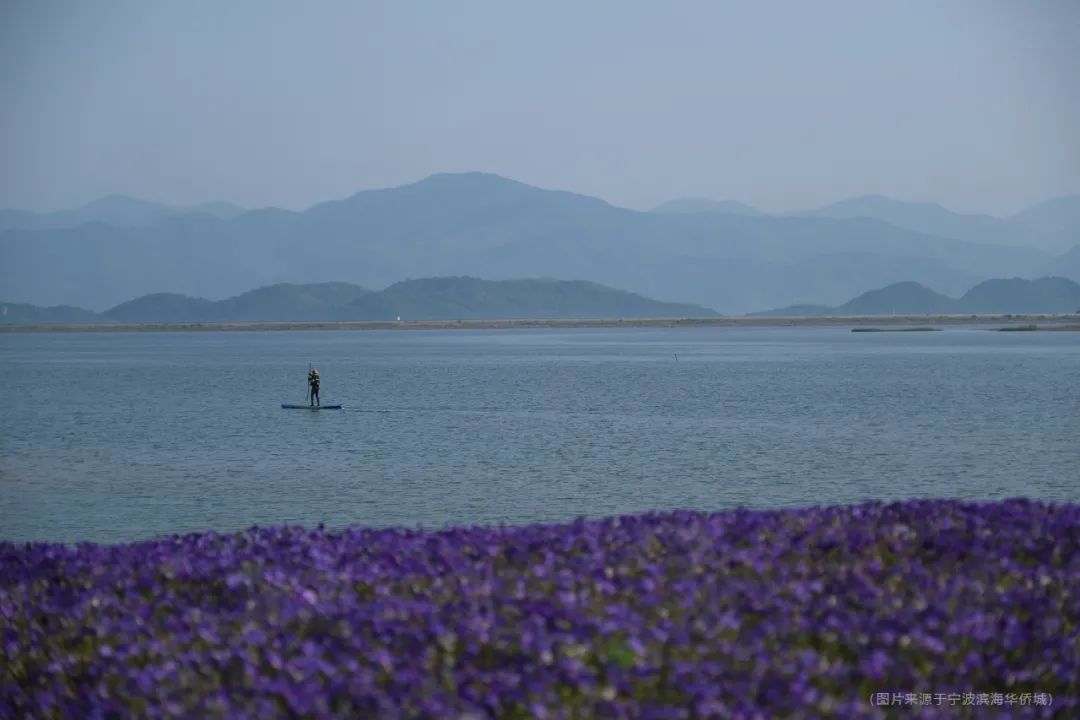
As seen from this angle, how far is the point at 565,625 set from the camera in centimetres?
968

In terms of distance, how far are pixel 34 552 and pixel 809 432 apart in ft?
140

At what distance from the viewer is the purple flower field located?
861cm

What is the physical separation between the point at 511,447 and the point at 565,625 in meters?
39.6

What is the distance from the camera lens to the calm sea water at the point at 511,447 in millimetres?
32781

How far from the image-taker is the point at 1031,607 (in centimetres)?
1084

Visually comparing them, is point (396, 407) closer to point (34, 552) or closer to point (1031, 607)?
point (34, 552)

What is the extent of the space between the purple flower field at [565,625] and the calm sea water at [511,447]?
50.6 feet

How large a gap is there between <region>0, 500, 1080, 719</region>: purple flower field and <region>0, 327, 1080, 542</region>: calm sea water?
50.6 ft

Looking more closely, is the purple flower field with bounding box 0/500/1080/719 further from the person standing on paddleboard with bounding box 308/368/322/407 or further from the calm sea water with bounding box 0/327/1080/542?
the person standing on paddleboard with bounding box 308/368/322/407

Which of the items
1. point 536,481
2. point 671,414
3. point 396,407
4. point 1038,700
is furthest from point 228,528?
point 396,407

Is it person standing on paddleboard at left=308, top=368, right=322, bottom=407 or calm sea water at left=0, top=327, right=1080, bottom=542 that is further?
person standing on paddleboard at left=308, top=368, right=322, bottom=407

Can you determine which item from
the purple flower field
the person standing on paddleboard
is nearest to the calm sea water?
the person standing on paddleboard

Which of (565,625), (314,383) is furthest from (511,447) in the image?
(565,625)

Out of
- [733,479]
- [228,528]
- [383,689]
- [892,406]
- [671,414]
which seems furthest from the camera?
[892,406]
